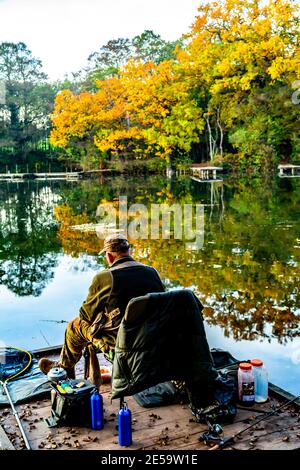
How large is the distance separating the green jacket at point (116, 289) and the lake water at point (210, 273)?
1653 mm

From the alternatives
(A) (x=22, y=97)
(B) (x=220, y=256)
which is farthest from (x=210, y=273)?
(A) (x=22, y=97)

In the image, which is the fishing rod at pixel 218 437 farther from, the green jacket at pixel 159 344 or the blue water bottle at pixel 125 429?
the blue water bottle at pixel 125 429

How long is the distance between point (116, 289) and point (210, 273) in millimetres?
4635

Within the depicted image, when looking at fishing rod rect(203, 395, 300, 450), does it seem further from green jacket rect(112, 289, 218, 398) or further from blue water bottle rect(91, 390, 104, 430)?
blue water bottle rect(91, 390, 104, 430)

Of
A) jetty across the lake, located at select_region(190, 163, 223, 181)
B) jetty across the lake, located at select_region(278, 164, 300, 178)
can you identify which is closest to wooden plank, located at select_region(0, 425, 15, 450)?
jetty across the lake, located at select_region(190, 163, 223, 181)

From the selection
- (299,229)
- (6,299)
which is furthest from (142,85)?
(6,299)

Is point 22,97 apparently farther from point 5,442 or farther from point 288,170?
point 5,442

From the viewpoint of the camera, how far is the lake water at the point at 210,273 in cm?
562

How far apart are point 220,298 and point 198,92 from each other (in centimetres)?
2949

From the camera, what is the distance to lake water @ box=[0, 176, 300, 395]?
18.4 ft

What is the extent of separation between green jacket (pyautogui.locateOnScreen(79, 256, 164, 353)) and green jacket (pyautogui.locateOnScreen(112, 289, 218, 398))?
0.32m

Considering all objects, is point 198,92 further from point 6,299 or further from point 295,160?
point 6,299

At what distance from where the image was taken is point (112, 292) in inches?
143

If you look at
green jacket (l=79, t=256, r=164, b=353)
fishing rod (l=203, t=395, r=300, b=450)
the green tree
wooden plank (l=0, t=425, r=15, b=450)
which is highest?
the green tree
